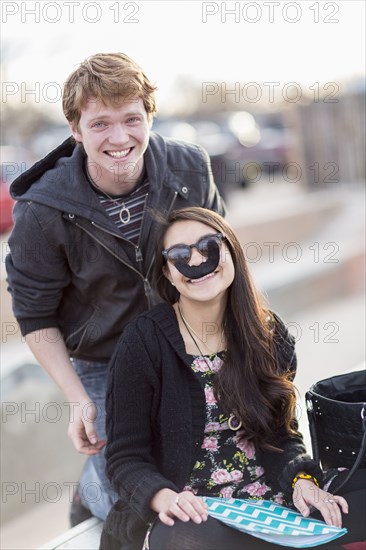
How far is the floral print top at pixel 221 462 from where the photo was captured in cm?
221

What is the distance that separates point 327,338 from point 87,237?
4547 mm

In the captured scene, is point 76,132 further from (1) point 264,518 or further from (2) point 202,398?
(1) point 264,518

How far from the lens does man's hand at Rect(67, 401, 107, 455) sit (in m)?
2.52

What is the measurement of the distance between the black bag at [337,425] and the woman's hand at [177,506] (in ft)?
1.46

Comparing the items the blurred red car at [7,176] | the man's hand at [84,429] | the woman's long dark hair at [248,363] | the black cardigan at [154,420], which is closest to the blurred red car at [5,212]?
the blurred red car at [7,176]

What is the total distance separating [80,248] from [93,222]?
126mm

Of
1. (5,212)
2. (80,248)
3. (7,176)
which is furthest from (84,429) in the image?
(7,176)

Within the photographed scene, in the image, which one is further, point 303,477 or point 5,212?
point 5,212

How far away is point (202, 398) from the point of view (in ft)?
7.33

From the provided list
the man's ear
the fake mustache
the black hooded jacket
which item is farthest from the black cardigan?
the man's ear

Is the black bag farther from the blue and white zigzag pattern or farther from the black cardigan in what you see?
the blue and white zigzag pattern

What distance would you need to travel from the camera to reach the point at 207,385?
88.9 inches

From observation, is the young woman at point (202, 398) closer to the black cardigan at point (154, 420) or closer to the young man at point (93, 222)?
the black cardigan at point (154, 420)

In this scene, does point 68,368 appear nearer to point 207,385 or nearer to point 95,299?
point 95,299
